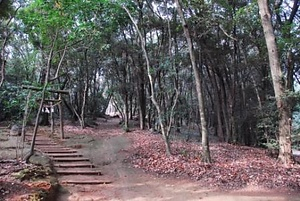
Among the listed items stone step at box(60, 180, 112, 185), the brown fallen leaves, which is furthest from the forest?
stone step at box(60, 180, 112, 185)

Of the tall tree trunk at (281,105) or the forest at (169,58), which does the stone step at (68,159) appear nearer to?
the forest at (169,58)

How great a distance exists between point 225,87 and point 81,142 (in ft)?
28.8

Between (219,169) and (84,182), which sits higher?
(219,169)

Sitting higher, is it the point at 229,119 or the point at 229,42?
the point at 229,42

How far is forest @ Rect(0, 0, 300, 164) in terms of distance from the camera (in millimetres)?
8922

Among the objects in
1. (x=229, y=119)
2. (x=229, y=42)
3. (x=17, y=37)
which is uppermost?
(x=17, y=37)

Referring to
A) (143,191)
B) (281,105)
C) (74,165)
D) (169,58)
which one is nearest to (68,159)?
(74,165)

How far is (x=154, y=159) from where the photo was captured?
33.1ft

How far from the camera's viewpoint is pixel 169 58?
42.0ft

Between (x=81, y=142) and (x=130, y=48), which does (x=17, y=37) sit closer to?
(x=130, y=48)

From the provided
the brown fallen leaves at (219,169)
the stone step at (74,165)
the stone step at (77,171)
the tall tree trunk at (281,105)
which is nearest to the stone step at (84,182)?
the stone step at (77,171)

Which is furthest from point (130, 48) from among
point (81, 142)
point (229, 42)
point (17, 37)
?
point (17, 37)

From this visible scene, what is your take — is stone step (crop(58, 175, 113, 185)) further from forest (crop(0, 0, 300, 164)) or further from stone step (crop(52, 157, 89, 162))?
forest (crop(0, 0, 300, 164))

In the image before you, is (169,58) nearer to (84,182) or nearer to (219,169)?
(219,169)
